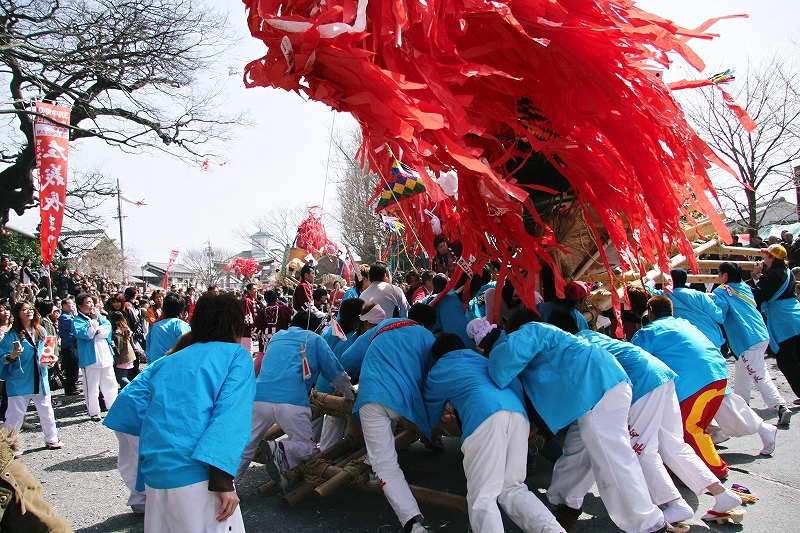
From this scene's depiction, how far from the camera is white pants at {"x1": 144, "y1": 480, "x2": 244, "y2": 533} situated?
2287 millimetres

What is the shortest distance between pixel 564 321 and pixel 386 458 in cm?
147

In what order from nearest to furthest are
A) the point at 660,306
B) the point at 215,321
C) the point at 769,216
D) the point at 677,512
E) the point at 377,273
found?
the point at 215,321
the point at 677,512
the point at 660,306
the point at 377,273
the point at 769,216

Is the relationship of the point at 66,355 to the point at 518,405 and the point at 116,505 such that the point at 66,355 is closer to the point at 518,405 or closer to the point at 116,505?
the point at 116,505

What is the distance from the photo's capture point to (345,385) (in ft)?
13.4

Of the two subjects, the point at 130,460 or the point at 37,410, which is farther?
the point at 37,410

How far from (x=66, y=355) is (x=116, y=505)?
207 inches

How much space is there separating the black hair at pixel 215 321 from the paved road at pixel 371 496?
5.41ft

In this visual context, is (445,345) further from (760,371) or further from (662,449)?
(760,371)

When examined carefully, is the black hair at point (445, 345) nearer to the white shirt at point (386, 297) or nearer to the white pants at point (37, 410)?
the white shirt at point (386, 297)

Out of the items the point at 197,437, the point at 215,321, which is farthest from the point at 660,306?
the point at 197,437

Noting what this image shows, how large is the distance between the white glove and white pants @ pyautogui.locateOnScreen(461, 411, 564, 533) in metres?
1.25

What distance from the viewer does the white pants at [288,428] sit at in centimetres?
389

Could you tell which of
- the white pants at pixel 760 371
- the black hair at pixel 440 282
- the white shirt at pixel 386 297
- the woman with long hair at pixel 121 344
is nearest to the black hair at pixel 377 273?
the white shirt at pixel 386 297

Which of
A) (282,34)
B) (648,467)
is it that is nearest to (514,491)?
(648,467)
